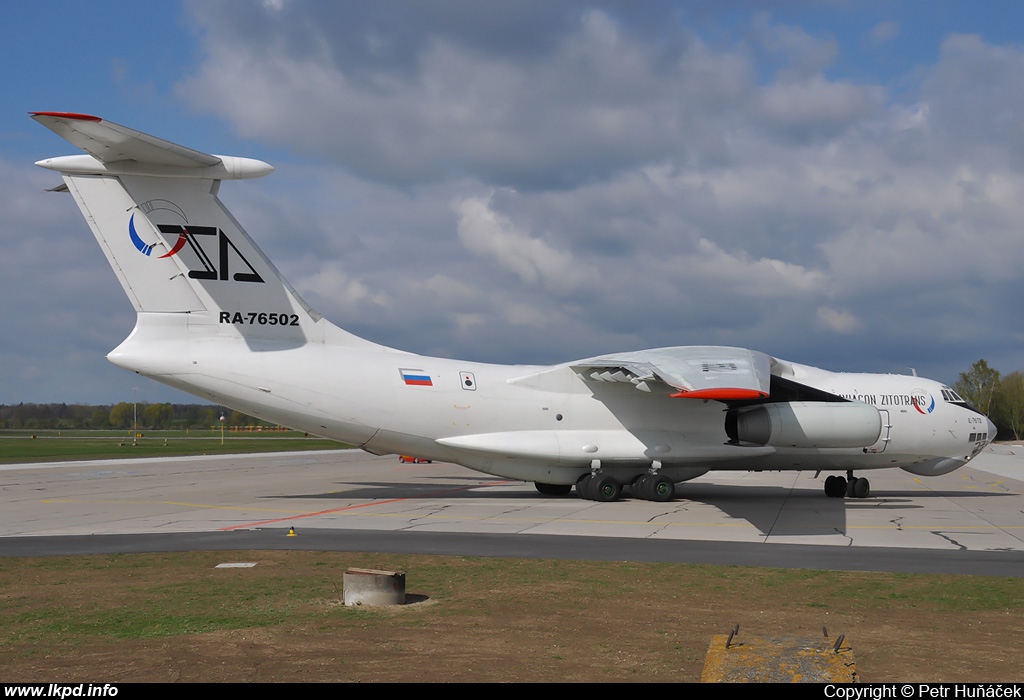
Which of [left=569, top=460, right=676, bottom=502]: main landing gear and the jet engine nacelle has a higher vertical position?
the jet engine nacelle

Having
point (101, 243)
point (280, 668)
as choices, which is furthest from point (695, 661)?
point (101, 243)

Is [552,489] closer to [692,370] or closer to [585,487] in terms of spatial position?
[585,487]

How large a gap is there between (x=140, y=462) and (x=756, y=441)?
28.4m

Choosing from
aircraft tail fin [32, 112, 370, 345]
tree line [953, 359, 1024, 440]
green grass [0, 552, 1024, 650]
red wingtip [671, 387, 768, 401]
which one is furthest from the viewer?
tree line [953, 359, 1024, 440]

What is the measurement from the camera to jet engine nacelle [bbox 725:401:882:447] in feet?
57.4

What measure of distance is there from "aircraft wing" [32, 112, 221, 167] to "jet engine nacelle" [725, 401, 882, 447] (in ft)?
38.7

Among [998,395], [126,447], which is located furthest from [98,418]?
[998,395]

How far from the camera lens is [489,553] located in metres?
11.6

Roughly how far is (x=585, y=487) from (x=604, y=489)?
442 mm

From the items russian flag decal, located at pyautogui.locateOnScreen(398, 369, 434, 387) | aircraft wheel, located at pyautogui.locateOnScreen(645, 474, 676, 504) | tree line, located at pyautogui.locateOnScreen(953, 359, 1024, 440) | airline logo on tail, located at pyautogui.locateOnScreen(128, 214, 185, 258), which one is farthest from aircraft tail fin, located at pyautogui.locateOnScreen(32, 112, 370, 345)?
tree line, located at pyautogui.locateOnScreen(953, 359, 1024, 440)

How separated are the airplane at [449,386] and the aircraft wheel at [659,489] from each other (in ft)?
0.11

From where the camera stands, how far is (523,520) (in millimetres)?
15836

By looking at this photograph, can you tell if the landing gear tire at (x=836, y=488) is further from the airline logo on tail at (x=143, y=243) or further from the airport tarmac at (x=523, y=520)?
the airline logo on tail at (x=143, y=243)

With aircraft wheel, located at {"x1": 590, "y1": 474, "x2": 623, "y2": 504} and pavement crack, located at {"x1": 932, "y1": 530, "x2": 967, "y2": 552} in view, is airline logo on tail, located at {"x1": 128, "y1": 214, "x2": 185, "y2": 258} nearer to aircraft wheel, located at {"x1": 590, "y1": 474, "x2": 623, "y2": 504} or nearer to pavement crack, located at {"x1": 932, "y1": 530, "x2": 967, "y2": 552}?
aircraft wheel, located at {"x1": 590, "y1": 474, "x2": 623, "y2": 504}
